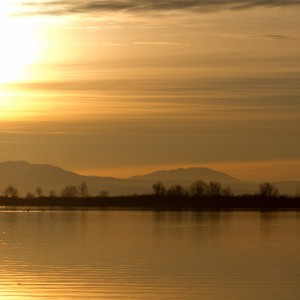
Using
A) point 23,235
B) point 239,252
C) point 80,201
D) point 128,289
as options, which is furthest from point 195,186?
point 128,289

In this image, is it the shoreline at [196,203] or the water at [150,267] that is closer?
the water at [150,267]

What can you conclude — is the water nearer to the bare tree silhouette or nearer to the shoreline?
the shoreline

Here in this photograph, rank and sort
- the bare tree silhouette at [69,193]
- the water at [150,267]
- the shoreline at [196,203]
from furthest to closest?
the bare tree silhouette at [69,193]
the shoreline at [196,203]
the water at [150,267]

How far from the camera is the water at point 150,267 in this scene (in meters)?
23.8

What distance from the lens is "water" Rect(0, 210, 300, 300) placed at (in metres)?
23.8

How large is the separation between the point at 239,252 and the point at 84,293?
12001mm

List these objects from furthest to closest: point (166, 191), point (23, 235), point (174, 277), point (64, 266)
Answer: point (166, 191)
point (23, 235)
point (64, 266)
point (174, 277)

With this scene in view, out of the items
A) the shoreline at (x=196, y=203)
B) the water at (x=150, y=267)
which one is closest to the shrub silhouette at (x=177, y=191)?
the shoreline at (x=196, y=203)

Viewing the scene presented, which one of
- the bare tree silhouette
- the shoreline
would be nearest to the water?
the shoreline

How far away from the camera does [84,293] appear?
2353cm

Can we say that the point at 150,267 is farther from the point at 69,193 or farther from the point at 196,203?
the point at 69,193

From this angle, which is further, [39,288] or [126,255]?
[126,255]

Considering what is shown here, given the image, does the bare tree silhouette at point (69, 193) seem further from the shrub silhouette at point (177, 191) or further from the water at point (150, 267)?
the water at point (150, 267)

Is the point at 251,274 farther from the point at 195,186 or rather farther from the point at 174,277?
the point at 195,186
